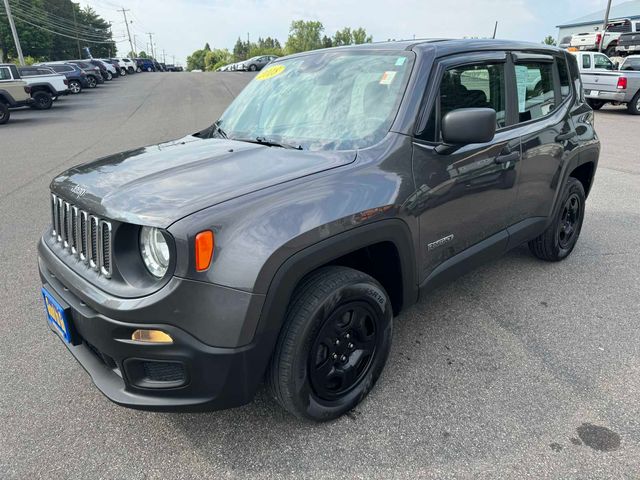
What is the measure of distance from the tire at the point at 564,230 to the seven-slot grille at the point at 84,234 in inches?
131

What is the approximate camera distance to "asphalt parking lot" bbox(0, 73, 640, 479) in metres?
2.08

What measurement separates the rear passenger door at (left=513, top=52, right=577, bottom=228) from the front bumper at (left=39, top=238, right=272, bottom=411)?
2340 mm

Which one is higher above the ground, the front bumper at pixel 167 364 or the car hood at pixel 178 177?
the car hood at pixel 178 177

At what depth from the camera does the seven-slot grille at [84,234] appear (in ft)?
6.52

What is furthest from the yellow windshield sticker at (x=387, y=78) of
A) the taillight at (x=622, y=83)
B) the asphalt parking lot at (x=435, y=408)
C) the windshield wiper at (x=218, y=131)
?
the taillight at (x=622, y=83)

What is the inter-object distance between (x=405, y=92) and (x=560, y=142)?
178 centimetres

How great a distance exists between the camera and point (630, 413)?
7.83 feet

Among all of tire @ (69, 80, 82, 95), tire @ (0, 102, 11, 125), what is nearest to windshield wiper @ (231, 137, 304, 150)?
tire @ (0, 102, 11, 125)

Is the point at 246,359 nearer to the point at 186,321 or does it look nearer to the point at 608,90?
the point at 186,321

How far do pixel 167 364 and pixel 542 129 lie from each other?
9.91ft

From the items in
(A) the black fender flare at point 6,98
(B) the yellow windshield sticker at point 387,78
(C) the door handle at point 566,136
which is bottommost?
(A) the black fender flare at point 6,98

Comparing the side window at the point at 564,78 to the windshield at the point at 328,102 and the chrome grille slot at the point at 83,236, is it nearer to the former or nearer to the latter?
the windshield at the point at 328,102

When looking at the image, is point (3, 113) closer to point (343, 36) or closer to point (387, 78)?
point (387, 78)

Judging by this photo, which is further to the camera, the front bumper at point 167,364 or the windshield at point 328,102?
the windshield at point 328,102
